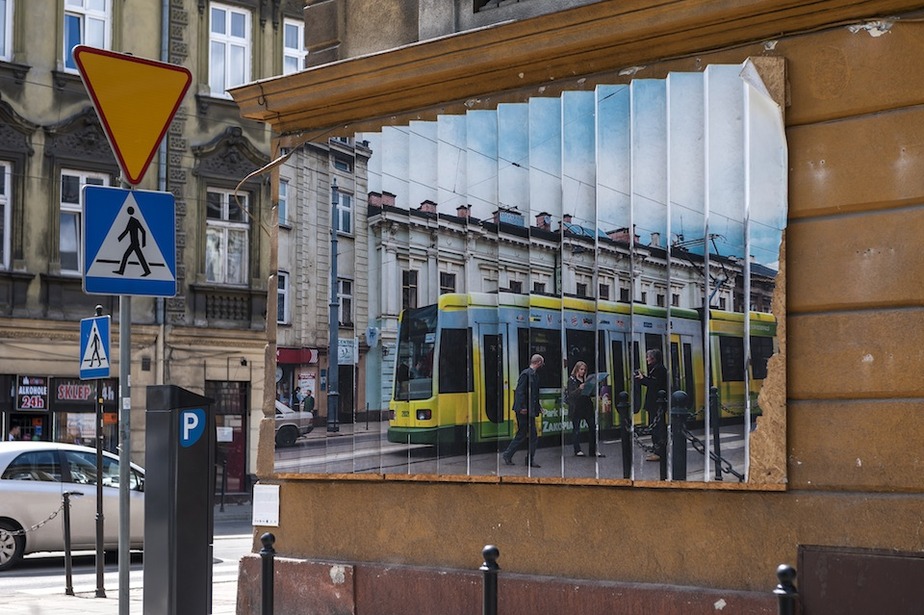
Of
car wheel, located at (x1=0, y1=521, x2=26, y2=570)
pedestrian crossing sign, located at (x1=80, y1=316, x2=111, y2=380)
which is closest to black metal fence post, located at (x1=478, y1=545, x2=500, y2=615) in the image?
pedestrian crossing sign, located at (x1=80, y1=316, x2=111, y2=380)

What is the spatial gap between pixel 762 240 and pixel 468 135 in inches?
102

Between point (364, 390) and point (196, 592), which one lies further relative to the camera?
point (364, 390)

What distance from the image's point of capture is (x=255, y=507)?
36.1ft

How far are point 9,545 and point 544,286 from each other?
31.6ft

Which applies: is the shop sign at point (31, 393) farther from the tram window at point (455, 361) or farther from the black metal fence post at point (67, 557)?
the tram window at point (455, 361)

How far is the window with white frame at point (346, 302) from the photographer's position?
10.7 meters

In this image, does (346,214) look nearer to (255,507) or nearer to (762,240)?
(255,507)

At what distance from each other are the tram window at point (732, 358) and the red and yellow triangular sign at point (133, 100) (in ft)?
12.0

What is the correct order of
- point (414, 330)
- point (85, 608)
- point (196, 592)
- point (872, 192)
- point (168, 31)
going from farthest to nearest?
point (168, 31)
point (85, 608)
point (414, 330)
point (872, 192)
point (196, 592)

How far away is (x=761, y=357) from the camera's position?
8.27m

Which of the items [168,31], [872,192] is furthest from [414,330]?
[168,31]

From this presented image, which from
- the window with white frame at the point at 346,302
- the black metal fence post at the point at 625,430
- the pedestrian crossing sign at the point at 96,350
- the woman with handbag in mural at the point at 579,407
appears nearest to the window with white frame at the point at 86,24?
the pedestrian crossing sign at the point at 96,350

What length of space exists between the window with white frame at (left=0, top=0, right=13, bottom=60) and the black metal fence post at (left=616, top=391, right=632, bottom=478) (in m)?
20.8

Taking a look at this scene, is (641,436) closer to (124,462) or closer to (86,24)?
(124,462)
